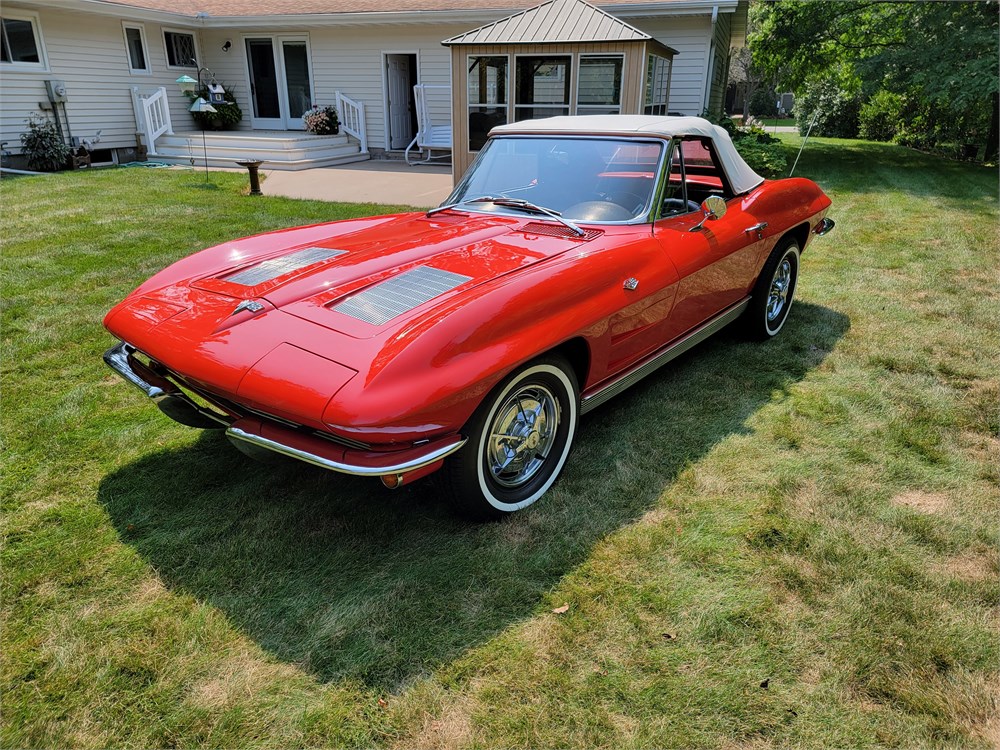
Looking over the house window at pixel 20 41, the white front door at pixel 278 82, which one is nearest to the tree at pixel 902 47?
the white front door at pixel 278 82

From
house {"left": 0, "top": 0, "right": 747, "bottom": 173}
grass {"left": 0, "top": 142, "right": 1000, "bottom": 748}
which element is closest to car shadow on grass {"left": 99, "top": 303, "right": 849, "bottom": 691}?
grass {"left": 0, "top": 142, "right": 1000, "bottom": 748}

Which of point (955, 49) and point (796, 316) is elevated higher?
point (955, 49)

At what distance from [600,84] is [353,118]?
7.77 metres

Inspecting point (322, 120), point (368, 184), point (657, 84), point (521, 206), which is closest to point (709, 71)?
point (657, 84)

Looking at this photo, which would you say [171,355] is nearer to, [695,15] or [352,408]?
[352,408]

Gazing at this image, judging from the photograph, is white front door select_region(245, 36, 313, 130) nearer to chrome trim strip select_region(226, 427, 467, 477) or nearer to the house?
the house

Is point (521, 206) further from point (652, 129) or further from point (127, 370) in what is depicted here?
point (127, 370)

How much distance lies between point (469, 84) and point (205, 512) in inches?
393

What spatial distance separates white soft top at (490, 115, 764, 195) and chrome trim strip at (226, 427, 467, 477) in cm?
231

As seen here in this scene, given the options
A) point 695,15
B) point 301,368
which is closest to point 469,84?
point 695,15

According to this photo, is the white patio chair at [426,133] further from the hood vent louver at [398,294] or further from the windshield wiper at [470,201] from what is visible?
the hood vent louver at [398,294]

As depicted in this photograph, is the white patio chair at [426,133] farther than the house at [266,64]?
Yes

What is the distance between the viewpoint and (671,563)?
2602 millimetres

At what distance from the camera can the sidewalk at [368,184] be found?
1048 cm
